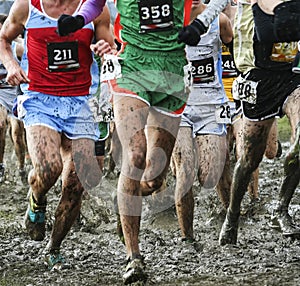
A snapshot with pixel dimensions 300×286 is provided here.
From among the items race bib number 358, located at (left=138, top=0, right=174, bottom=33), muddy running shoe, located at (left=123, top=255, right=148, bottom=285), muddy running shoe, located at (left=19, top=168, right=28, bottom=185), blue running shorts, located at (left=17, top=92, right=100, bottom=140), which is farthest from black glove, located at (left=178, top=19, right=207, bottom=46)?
muddy running shoe, located at (left=19, top=168, right=28, bottom=185)

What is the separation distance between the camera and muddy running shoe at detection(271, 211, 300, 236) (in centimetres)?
747

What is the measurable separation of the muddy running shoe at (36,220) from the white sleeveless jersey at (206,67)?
5.89ft

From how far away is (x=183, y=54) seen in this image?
679 centimetres

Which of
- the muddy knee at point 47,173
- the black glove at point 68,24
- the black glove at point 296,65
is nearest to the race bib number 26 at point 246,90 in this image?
the black glove at point 296,65

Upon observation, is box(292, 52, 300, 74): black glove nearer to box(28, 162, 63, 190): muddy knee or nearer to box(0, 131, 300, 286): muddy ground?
box(0, 131, 300, 286): muddy ground

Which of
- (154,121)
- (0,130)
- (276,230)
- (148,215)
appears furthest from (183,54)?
(0,130)

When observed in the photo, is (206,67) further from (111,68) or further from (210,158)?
(111,68)

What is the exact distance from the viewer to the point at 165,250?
7469mm

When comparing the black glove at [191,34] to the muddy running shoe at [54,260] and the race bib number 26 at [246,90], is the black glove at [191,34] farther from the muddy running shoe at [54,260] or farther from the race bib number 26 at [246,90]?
the muddy running shoe at [54,260]

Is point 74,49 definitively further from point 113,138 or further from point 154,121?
point 113,138

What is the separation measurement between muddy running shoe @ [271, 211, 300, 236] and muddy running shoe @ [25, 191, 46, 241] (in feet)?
6.19

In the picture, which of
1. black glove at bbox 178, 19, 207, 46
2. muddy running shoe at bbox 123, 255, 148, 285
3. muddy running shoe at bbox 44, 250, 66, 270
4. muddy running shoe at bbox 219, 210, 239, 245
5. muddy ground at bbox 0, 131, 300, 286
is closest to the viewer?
muddy running shoe at bbox 123, 255, 148, 285

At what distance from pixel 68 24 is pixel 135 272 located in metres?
1.83

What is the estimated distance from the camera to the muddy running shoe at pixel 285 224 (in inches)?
294
